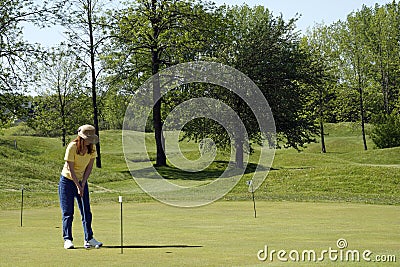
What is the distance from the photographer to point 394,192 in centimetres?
2691

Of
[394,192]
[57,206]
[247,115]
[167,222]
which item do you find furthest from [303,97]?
[167,222]

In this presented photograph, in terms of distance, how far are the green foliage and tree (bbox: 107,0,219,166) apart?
24.1m

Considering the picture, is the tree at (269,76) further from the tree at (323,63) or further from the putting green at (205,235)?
the putting green at (205,235)

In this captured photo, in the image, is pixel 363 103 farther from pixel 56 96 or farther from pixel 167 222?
pixel 167 222

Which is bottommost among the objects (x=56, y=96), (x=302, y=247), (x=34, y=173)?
(x=302, y=247)

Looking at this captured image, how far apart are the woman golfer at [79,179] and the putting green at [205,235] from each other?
0.33 m

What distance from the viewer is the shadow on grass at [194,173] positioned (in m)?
39.3

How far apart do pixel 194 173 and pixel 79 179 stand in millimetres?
32631

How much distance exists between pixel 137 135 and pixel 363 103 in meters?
24.9

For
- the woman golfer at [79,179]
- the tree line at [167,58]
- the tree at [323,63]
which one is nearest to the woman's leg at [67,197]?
the woman golfer at [79,179]

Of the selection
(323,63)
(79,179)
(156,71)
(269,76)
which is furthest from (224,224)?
(323,63)

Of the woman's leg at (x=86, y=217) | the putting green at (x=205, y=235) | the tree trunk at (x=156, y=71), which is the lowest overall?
the putting green at (x=205, y=235)

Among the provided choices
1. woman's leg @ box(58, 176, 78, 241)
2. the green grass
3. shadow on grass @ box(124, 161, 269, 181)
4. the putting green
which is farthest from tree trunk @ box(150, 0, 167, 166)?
woman's leg @ box(58, 176, 78, 241)

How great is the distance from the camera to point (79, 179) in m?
10.3
